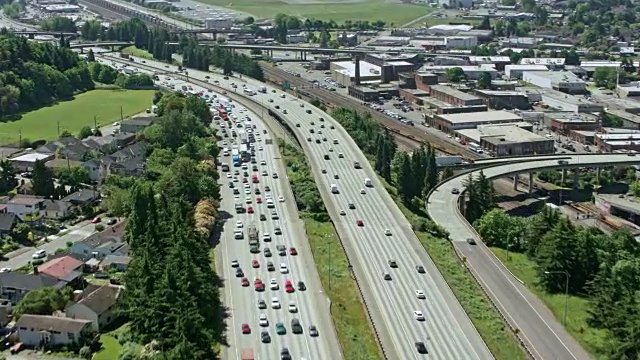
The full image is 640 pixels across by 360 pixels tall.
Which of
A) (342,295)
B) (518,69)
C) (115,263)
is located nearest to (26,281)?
(115,263)

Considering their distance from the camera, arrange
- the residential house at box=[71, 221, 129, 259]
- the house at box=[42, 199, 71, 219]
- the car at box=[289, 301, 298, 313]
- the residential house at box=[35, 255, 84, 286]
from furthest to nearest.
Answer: the house at box=[42, 199, 71, 219] → the residential house at box=[71, 221, 129, 259] → the residential house at box=[35, 255, 84, 286] → the car at box=[289, 301, 298, 313]

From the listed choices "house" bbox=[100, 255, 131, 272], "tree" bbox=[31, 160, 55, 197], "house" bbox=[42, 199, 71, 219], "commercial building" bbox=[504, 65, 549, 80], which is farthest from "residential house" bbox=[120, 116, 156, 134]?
"commercial building" bbox=[504, 65, 549, 80]

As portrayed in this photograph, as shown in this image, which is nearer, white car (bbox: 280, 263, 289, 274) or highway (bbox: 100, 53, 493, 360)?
highway (bbox: 100, 53, 493, 360)

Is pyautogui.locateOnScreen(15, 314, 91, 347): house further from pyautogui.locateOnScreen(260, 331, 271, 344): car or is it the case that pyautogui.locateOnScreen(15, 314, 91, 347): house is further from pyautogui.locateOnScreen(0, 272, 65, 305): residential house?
pyautogui.locateOnScreen(260, 331, 271, 344): car

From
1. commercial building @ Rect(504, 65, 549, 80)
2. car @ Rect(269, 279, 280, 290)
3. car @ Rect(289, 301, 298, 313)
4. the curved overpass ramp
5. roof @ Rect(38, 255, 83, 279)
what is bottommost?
the curved overpass ramp

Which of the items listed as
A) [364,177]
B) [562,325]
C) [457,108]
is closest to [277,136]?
[364,177]

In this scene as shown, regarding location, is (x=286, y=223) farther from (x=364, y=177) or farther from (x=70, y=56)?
(x=70, y=56)

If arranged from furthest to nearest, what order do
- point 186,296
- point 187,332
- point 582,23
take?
point 582,23 < point 186,296 < point 187,332

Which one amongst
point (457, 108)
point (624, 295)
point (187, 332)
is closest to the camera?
point (187, 332)

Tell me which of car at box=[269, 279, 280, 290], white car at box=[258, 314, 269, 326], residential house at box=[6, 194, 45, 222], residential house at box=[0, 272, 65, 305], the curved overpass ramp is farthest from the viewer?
residential house at box=[6, 194, 45, 222]
